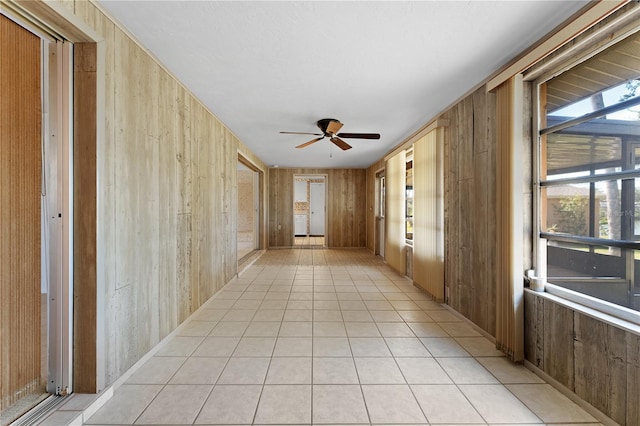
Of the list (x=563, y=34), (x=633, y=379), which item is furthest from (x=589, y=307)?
(x=563, y=34)

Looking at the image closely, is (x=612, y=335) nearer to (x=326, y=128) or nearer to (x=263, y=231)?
(x=326, y=128)

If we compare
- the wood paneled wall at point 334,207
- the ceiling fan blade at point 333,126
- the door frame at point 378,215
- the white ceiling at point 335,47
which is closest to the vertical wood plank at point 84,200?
the white ceiling at point 335,47

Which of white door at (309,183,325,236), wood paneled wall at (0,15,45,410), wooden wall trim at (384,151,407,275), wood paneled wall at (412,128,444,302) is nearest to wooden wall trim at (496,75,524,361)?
wood paneled wall at (412,128,444,302)

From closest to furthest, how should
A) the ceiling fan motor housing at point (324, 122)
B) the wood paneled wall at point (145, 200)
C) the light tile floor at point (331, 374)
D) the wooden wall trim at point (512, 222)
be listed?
the light tile floor at point (331, 374) → the wood paneled wall at point (145, 200) → the wooden wall trim at point (512, 222) → the ceiling fan motor housing at point (324, 122)

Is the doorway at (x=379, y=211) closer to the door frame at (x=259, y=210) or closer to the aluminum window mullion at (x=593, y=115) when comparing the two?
the door frame at (x=259, y=210)

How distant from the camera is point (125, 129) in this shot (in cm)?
182

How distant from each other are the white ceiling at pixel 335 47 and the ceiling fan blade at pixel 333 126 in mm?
159

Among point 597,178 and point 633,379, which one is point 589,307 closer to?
point 633,379

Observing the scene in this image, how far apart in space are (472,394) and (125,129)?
2.95 meters

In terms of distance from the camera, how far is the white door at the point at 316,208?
33.7 ft

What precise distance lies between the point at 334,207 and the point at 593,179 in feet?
21.4

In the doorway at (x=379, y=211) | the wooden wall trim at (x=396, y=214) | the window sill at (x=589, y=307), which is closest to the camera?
the window sill at (x=589, y=307)

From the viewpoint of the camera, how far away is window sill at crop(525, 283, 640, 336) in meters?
1.38

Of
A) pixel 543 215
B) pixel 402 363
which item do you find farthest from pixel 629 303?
pixel 402 363
